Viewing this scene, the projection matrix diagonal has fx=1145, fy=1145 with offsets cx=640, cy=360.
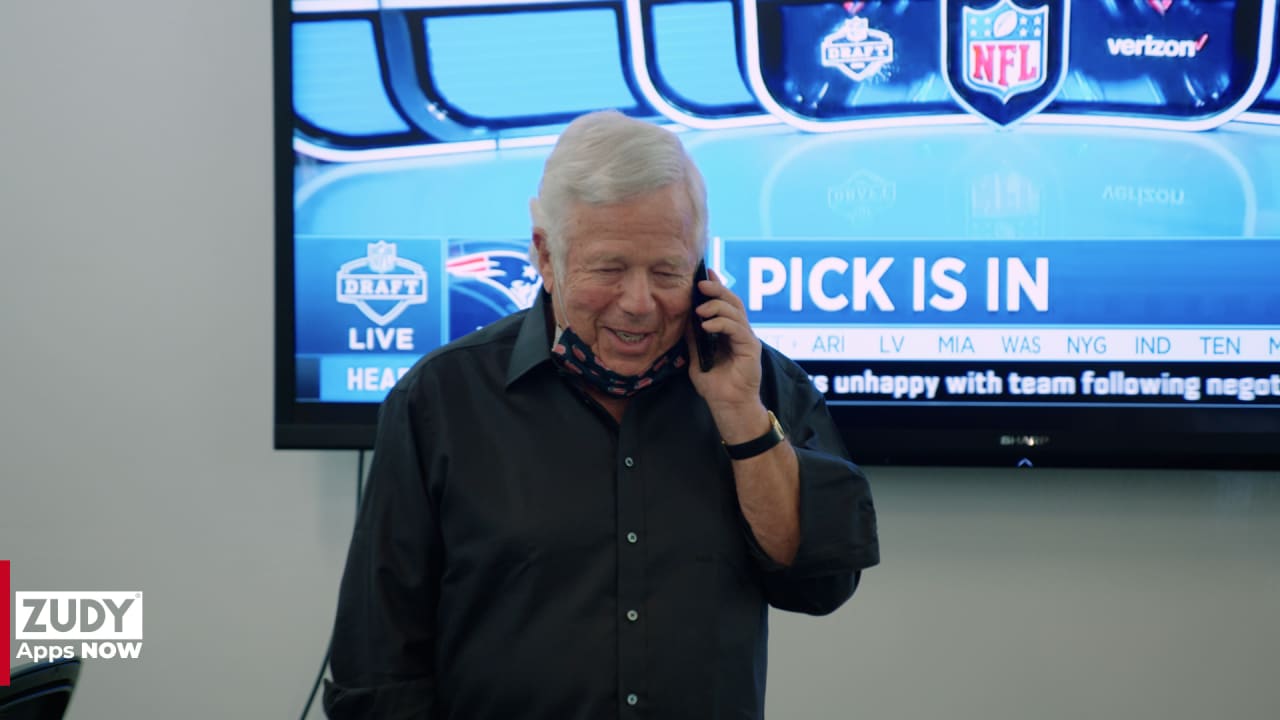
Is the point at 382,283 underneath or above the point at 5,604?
above

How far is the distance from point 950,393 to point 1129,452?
0.39 metres

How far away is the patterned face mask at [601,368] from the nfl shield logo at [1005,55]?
128 cm

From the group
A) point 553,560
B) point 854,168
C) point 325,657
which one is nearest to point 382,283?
point 325,657

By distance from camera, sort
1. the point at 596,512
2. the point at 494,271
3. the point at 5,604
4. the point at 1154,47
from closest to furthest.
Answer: the point at 596,512, the point at 1154,47, the point at 494,271, the point at 5,604

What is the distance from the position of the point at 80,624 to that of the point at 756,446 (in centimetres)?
201

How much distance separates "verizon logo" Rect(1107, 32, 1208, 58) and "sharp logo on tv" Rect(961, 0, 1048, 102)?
5.9 inches

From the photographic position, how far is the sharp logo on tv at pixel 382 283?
99.6 inches

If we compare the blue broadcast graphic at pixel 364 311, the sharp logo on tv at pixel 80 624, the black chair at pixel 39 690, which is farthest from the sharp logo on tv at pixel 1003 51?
the sharp logo on tv at pixel 80 624

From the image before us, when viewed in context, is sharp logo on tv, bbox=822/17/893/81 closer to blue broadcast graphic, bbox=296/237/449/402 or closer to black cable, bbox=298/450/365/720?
blue broadcast graphic, bbox=296/237/449/402

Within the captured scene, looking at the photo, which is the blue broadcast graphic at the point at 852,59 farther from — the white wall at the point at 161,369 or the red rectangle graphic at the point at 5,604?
the red rectangle graphic at the point at 5,604

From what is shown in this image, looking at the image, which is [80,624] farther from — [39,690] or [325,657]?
[39,690]

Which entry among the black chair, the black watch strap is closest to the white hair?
the black watch strap

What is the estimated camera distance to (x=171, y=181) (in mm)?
2670

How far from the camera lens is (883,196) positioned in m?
2.46
